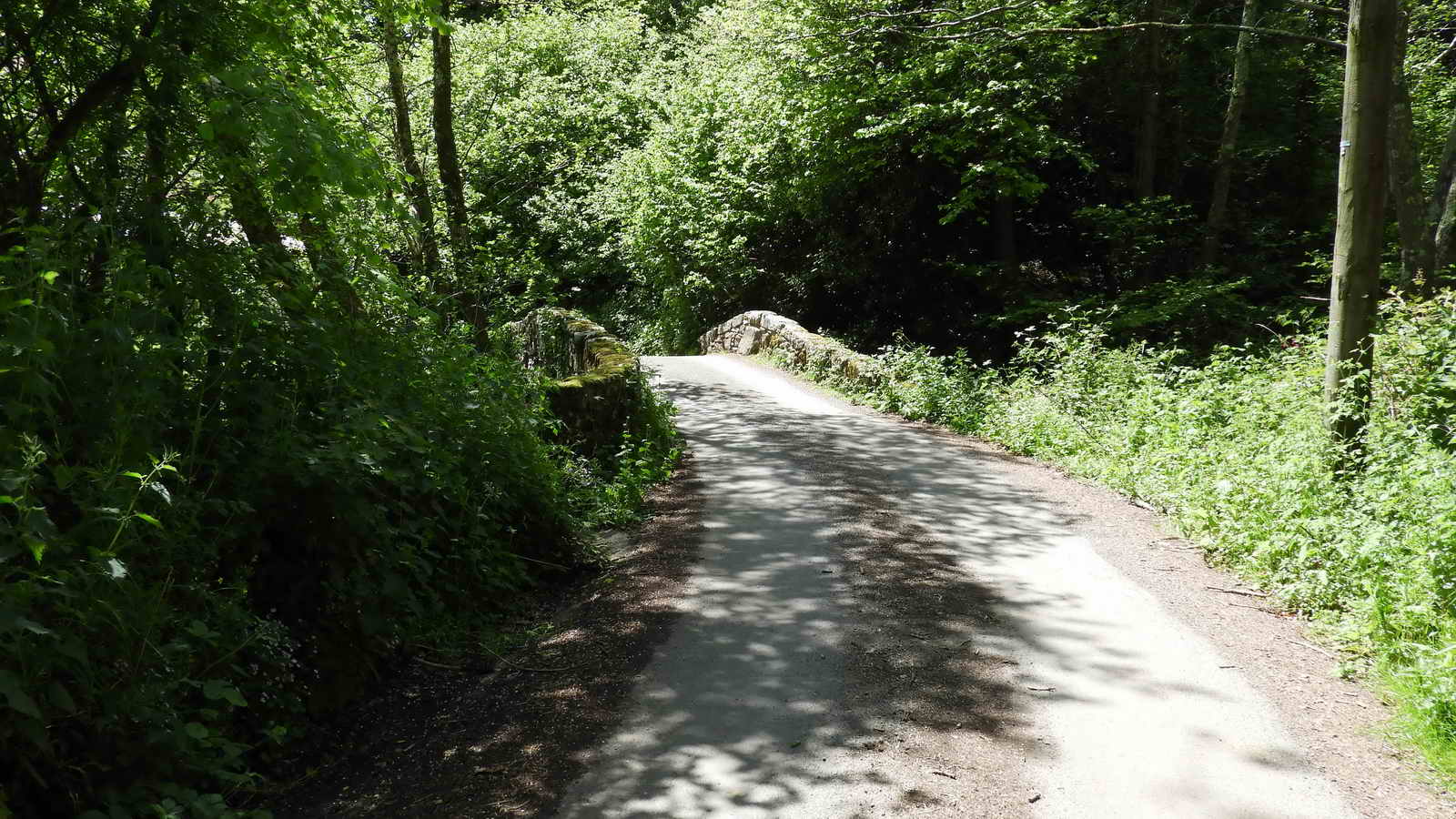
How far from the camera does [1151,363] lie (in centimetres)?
1118

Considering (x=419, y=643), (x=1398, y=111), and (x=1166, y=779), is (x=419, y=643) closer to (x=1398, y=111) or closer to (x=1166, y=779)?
(x=1166, y=779)

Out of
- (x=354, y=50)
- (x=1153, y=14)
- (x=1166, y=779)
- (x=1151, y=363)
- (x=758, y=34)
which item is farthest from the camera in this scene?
(x=758, y=34)

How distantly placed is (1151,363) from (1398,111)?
588cm

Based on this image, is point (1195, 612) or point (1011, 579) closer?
point (1195, 612)

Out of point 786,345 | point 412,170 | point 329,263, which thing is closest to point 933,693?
point 329,263

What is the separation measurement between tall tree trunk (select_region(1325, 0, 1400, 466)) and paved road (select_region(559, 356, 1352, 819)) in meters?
2.14

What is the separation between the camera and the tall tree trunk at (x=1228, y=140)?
1798 cm

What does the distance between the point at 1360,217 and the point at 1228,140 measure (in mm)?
13442

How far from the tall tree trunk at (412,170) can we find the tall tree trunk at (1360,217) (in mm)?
7393

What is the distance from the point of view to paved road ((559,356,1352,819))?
13.0 feet

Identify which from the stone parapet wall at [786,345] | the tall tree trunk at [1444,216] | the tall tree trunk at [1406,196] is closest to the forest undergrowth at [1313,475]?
the tall tree trunk at [1444,216]

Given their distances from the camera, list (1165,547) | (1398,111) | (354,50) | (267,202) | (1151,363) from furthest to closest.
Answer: (1398,111) < (354,50) < (1151,363) < (1165,547) < (267,202)

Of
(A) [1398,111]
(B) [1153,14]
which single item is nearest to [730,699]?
(A) [1398,111]

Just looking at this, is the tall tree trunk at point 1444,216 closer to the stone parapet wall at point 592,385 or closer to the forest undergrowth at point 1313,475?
the forest undergrowth at point 1313,475
